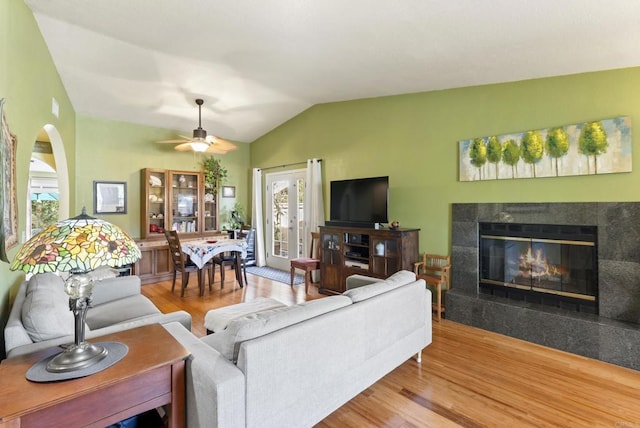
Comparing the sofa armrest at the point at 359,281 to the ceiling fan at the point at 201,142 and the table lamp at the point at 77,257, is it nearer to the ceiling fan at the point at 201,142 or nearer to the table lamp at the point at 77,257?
the table lamp at the point at 77,257

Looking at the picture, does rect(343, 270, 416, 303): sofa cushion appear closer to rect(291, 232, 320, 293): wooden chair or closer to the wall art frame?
the wall art frame

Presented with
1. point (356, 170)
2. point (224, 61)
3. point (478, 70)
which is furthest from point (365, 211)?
point (224, 61)

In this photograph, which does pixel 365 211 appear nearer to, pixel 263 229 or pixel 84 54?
pixel 263 229

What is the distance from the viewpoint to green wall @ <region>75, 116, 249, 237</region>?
508 cm

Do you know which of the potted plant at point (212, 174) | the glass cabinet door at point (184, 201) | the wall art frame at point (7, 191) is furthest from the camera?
the potted plant at point (212, 174)

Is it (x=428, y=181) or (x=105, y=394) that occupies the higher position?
(x=428, y=181)

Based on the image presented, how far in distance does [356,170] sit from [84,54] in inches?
146

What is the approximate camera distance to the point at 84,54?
3.39 metres

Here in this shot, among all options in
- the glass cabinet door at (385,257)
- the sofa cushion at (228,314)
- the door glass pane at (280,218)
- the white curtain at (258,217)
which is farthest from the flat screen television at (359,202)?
the white curtain at (258,217)

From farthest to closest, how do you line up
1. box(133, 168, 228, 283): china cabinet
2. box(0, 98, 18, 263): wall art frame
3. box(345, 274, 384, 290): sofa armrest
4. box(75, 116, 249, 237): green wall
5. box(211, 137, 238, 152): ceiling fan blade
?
box(133, 168, 228, 283): china cabinet
box(75, 116, 249, 237): green wall
box(211, 137, 238, 152): ceiling fan blade
box(345, 274, 384, 290): sofa armrest
box(0, 98, 18, 263): wall art frame

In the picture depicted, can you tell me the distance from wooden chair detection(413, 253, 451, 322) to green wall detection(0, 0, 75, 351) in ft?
12.6

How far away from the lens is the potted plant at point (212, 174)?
6258mm

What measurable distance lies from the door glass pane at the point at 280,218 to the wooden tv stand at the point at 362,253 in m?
1.73

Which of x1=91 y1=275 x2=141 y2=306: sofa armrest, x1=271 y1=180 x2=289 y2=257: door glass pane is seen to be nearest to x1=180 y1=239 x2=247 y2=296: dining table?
x1=91 y1=275 x2=141 y2=306: sofa armrest
